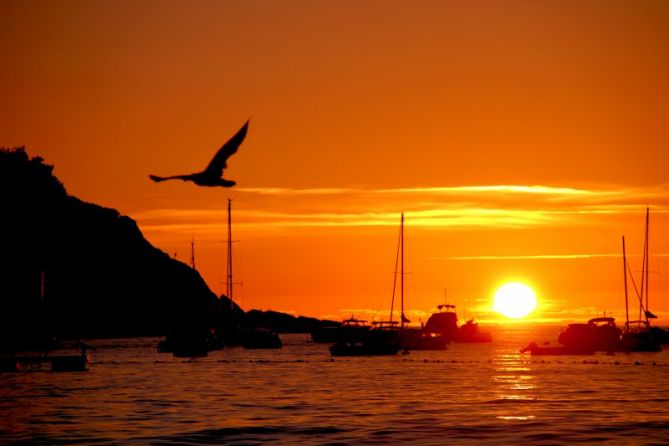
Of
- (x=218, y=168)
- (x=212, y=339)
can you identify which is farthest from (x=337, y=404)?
(x=212, y=339)

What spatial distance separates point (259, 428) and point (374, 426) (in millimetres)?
6165

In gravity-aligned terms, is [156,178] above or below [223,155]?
below

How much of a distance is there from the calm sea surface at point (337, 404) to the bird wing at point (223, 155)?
29.2 m

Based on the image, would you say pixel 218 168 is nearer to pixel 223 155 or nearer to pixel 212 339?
pixel 223 155

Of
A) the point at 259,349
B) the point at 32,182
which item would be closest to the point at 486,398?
the point at 259,349

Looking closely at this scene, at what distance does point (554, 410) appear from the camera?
69750 millimetres

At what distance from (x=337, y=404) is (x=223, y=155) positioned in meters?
50.5

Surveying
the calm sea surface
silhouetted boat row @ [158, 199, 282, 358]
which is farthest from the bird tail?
silhouetted boat row @ [158, 199, 282, 358]

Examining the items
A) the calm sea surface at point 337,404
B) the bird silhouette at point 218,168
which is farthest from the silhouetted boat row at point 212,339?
the bird silhouette at point 218,168

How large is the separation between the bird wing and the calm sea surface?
2923 centimetres

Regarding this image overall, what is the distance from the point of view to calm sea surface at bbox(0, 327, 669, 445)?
2179 inches

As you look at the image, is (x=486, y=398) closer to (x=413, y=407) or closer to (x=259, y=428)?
(x=413, y=407)

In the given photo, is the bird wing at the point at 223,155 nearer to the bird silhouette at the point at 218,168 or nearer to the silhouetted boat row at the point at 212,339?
the bird silhouette at the point at 218,168

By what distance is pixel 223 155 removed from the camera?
2478 cm
